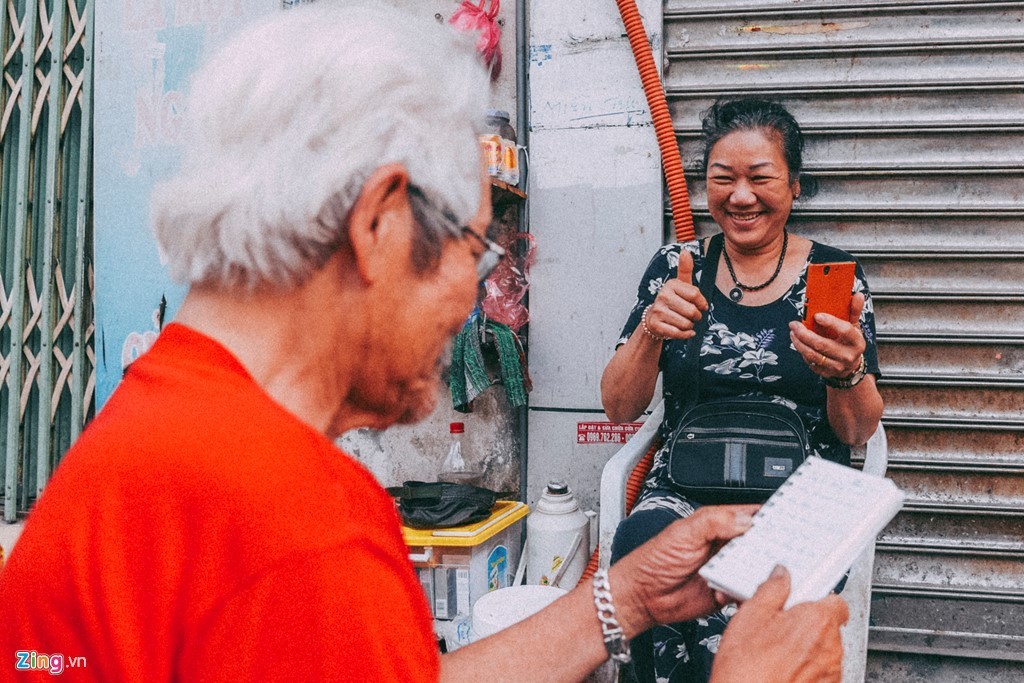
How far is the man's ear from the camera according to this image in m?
0.91

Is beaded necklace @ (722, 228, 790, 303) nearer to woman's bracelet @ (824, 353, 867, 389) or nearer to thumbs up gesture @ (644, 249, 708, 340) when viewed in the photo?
thumbs up gesture @ (644, 249, 708, 340)

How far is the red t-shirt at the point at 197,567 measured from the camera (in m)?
0.76

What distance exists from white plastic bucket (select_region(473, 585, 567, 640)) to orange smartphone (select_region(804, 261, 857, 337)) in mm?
1149

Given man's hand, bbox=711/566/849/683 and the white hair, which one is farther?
man's hand, bbox=711/566/849/683

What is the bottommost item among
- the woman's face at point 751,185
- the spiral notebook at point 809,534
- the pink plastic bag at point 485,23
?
the spiral notebook at point 809,534

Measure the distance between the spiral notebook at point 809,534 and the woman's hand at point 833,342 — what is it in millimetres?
744

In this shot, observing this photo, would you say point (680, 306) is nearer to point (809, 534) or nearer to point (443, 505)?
point (809, 534)

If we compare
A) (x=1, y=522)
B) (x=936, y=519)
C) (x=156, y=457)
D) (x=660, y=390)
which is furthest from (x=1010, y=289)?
(x=1, y=522)

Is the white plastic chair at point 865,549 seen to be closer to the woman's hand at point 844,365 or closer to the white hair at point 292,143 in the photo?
the woman's hand at point 844,365

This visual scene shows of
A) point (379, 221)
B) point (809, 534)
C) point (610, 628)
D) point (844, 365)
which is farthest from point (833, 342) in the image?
point (379, 221)

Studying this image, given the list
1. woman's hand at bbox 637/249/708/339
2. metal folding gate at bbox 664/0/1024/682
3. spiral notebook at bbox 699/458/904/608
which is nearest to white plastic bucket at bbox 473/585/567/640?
woman's hand at bbox 637/249/708/339

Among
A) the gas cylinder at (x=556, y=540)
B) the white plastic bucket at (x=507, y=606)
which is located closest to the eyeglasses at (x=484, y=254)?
the white plastic bucket at (x=507, y=606)

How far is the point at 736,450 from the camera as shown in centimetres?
232

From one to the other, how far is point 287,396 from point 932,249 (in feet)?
9.65
